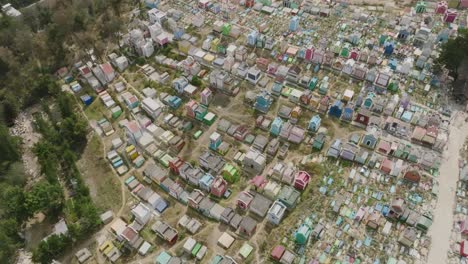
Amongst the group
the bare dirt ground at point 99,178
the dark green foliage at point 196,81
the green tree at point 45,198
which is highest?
the dark green foliage at point 196,81

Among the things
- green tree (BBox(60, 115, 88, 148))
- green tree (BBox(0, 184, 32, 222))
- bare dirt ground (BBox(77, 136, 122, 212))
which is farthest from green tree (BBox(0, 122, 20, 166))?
bare dirt ground (BBox(77, 136, 122, 212))

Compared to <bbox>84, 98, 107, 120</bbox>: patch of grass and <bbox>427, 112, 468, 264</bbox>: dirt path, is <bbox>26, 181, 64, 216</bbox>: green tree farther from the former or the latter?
<bbox>427, 112, 468, 264</bbox>: dirt path

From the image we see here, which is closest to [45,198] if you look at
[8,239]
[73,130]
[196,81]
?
[8,239]

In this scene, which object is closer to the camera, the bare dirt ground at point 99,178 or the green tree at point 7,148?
the bare dirt ground at point 99,178

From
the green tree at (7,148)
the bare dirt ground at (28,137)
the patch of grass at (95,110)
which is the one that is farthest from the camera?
the patch of grass at (95,110)

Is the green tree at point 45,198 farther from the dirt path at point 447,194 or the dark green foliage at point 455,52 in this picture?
the dark green foliage at point 455,52

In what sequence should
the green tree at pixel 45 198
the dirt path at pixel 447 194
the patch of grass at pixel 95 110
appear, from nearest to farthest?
the dirt path at pixel 447 194 < the green tree at pixel 45 198 < the patch of grass at pixel 95 110

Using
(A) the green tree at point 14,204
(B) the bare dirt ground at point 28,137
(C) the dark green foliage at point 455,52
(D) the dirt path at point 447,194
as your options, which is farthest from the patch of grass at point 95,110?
(C) the dark green foliage at point 455,52

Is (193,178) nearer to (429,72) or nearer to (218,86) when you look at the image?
(218,86)
